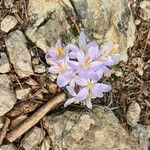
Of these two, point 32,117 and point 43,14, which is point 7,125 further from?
point 43,14

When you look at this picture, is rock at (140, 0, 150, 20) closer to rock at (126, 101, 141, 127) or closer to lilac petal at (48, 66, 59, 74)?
rock at (126, 101, 141, 127)

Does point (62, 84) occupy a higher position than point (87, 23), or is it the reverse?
point (87, 23)

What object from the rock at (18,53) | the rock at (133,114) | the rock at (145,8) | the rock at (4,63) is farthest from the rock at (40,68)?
the rock at (145,8)

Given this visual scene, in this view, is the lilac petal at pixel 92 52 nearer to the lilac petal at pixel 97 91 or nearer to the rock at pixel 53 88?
the lilac petal at pixel 97 91

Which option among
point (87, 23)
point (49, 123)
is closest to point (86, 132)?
point (49, 123)

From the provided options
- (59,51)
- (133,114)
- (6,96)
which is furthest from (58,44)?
(133,114)

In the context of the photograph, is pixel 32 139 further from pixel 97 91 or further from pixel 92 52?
pixel 92 52

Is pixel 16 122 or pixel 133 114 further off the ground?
pixel 16 122
